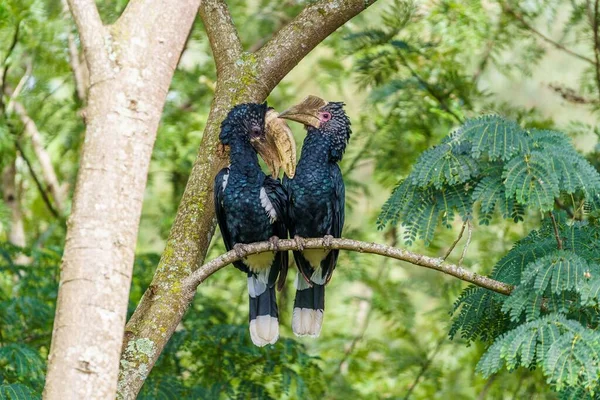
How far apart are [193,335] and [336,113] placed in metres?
1.86

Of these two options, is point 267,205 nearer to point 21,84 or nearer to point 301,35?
point 301,35

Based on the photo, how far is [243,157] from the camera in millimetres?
4758

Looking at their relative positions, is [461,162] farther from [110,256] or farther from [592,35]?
[592,35]

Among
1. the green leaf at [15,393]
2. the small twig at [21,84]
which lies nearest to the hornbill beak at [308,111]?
the green leaf at [15,393]

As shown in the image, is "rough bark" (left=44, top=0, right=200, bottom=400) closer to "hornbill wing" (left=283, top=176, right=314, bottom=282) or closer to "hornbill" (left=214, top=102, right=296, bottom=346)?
"hornbill" (left=214, top=102, right=296, bottom=346)

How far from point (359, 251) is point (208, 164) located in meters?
1.07

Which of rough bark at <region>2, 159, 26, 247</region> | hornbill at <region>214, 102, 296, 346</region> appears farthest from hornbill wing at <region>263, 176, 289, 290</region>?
rough bark at <region>2, 159, 26, 247</region>

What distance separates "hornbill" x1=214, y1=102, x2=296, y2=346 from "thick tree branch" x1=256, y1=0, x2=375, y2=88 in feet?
0.77

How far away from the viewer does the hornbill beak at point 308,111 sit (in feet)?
16.2

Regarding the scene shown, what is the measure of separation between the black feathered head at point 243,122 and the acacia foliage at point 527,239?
33.6 inches

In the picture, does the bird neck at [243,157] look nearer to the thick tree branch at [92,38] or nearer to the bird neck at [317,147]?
the bird neck at [317,147]

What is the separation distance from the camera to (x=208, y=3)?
495 centimetres

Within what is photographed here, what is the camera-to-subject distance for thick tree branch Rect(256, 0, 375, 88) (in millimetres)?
4684

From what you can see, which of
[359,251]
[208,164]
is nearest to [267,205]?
[208,164]
